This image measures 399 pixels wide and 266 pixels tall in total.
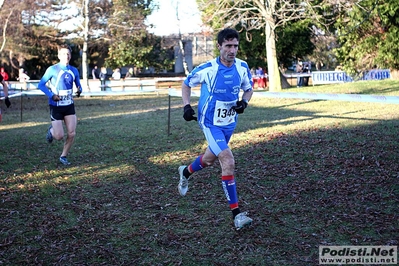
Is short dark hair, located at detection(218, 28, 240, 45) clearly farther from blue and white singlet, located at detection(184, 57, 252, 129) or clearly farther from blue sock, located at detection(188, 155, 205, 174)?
blue sock, located at detection(188, 155, 205, 174)

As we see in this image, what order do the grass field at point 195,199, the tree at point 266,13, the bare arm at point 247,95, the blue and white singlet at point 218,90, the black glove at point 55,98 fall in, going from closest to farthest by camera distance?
the grass field at point 195,199 → the blue and white singlet at point 218,90 → the bare arm at point 247,95 → the black glove at point 55,98 → the tree at point 266,13

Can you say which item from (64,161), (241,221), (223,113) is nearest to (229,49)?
(223,113)

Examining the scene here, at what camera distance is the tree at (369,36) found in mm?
27234

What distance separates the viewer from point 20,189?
24.5 ft

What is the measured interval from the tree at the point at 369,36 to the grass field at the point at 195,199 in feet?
53.6

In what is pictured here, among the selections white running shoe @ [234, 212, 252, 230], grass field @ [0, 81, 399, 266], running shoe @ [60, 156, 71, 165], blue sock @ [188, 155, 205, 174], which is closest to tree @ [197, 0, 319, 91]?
grass field @ [0, 81, 399, 266]

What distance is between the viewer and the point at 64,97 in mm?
9312

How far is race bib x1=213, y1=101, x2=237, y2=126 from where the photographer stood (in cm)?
572

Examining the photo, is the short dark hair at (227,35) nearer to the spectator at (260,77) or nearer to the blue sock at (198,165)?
the blue sock at (198,165)

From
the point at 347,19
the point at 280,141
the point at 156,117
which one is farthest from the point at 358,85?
the point at 280,141

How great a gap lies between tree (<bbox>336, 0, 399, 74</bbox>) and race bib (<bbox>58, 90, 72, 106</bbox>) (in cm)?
2050

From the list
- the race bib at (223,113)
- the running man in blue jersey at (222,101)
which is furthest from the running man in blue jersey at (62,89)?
the race bib at (223,113)

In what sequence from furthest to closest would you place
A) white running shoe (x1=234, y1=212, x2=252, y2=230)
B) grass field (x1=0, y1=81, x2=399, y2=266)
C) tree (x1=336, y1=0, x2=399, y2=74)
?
tree (x1=336, y1=0, x2=399, y2=74)
white running shoe (x1=234, y1=212, x2=252, y2=230)
grass field (x1=0, y1=81, x2=399, y2=266)

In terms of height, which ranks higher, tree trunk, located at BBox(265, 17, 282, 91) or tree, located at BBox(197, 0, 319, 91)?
tree, located at BBox(197, 0, 319, 91)
